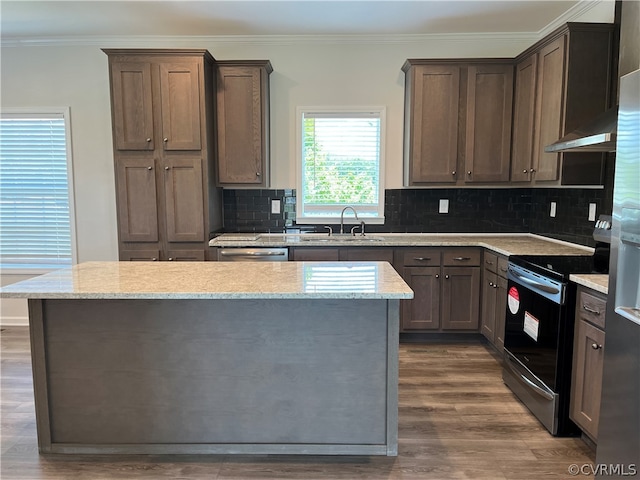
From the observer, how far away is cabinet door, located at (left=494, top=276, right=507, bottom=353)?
3174 mm

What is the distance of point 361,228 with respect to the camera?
412 centimetres

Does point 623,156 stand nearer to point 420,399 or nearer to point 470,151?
point 420,399

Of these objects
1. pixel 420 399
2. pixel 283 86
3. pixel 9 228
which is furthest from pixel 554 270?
pixel 9 228

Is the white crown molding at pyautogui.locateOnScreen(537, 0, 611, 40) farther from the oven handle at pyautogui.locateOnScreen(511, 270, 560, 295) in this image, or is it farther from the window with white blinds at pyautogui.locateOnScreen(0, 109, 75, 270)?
the window with white blinds at pyautogui.locateOnScreen(0, 109, 75, 270)

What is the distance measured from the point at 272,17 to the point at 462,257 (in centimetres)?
259

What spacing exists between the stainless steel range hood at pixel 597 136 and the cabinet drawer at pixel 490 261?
1.01 metres

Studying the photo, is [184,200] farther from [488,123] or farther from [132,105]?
[488,123]

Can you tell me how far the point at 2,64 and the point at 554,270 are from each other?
16.5 ft

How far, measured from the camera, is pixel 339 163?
164 inches

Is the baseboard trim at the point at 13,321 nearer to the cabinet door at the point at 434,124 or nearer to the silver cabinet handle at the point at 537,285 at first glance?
the cabinet door at the point at 434,124

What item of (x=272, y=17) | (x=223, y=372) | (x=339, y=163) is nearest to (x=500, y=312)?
(x=339, y=163)

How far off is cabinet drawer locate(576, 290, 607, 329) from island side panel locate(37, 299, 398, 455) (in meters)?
0.99

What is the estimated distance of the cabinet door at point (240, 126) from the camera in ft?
12.3

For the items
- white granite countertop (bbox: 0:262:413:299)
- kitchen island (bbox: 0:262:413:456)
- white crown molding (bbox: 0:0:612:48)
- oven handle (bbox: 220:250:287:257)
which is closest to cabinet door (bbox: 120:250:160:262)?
oven handle (bbox: 220:250:287:257)
